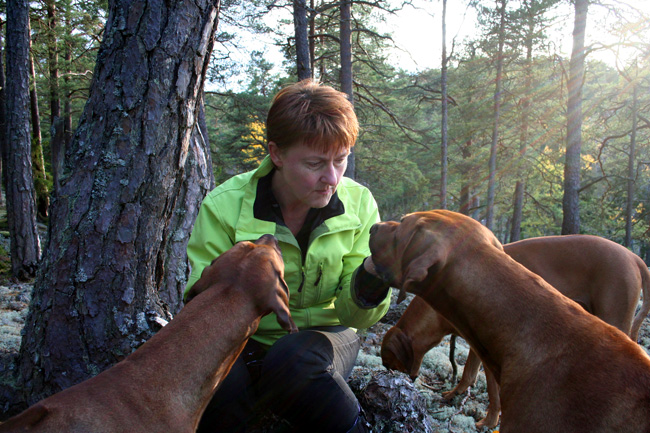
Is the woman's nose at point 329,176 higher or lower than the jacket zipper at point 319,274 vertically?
higher

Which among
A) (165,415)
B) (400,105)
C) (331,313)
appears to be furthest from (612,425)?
(400,105)

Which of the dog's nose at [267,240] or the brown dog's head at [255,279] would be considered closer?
the brown dog's head at [255,279]

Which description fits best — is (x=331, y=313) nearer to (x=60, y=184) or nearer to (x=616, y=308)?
(x=60, y=184)

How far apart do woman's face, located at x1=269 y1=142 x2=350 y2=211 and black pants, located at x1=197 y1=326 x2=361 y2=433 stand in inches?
38.6

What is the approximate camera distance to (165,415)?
197 cm

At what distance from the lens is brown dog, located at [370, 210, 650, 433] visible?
6.41 ft

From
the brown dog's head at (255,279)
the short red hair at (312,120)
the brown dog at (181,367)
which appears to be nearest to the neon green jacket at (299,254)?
the short red hair at (312,120)

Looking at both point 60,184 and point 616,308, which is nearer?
point 60,184

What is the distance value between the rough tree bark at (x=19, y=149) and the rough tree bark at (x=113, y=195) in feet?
24.1

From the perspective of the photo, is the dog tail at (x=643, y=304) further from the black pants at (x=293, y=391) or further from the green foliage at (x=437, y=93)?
the green foliage at (x=437, y=93)

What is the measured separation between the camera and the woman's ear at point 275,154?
319 cm

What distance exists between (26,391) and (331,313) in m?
2.29

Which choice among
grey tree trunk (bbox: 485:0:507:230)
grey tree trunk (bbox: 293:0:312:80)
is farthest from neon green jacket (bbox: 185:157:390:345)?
grey tree trunk (bbox: 485:0:507:230)

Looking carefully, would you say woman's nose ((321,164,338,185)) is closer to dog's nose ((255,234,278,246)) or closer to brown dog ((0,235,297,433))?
dog's nose ((255,234,278,246))
